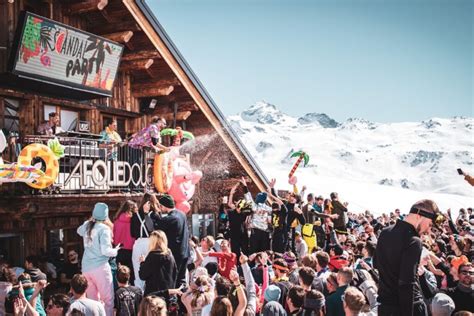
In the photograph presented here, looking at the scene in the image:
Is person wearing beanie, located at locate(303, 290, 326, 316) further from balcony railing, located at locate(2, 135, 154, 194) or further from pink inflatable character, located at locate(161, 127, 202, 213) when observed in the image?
pink inflatable character, located at locate(161, 127, 202, 213)

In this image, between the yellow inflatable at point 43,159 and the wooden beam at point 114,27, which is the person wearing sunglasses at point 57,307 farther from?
the wooden beam at point 114,27

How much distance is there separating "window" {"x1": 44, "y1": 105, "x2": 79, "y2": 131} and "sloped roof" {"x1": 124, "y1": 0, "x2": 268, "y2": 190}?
9.71ft

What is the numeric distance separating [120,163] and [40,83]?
2406 mm

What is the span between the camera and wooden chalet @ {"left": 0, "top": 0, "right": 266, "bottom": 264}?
33.7 ft

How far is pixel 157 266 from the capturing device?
6.55 metres

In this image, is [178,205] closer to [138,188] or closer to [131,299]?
[138,188]

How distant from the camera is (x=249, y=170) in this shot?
16.9 metres

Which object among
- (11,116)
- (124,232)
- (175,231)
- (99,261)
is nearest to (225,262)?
(175,231)

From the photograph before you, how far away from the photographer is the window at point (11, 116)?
1080 centimetres

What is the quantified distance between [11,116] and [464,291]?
30.2ft

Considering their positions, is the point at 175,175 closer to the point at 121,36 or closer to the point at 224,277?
the point at 121,36

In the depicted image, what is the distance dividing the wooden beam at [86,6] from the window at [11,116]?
2848 mm

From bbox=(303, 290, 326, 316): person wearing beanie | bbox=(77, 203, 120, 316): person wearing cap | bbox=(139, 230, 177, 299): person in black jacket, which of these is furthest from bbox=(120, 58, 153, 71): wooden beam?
bbox=(303, 290, 326, 316): person wearing beanie

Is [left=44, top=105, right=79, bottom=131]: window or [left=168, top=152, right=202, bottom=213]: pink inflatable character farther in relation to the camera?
[left=168, top=152, right=202, bottom=213]: pink inflatable character
